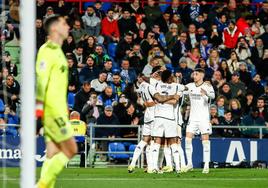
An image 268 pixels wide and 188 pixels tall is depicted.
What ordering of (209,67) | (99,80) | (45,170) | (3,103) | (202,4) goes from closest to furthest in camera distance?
(45,170) < (3,103) < (99,80) < (209,67) < (202,4)

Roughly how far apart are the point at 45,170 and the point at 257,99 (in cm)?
1571

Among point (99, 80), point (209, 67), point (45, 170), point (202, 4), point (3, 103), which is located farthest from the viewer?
point (202, 4)

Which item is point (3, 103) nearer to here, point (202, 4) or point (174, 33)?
point (174, 33)

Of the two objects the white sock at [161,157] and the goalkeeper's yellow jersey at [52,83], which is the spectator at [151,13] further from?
the goalkeeper's yellow jersey at [52,83]

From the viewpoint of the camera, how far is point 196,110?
2109cm

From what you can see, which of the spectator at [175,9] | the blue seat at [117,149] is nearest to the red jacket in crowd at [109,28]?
the spectator at [175,9]

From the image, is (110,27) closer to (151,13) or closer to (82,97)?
(151,13)

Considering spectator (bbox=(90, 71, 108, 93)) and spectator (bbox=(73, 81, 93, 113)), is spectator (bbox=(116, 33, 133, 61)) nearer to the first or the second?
spectator (bbox=(90, 71, 108, 93))

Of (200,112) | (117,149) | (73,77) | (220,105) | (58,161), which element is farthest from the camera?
(220,105)

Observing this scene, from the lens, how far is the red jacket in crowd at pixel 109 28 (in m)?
27.4

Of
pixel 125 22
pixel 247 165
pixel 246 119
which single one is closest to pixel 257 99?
pixel 246 119

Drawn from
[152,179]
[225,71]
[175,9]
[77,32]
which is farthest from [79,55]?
[152,179]

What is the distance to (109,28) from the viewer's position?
27.5m

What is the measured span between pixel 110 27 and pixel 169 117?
7.60 m
